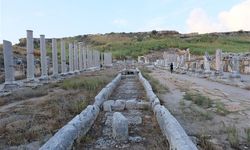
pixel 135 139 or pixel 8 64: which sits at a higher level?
pixel 8 64

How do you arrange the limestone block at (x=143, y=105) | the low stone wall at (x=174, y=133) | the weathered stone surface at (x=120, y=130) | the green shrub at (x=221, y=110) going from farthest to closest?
the limestone block at (x=143, y=105)
the green shrub at (x=221, y=110)
the weathered stone surface at (x=120, y=130)
the low stone wall at (x=174, y=133)

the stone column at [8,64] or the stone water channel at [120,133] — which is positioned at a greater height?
the stone column at [8,64]

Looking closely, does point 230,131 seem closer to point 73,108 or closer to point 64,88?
point 73,108

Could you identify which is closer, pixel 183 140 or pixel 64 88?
pixel 183 140

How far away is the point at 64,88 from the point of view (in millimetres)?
15383

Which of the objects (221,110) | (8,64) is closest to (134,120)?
(221,110)

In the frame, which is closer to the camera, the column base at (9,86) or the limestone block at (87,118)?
the limestone block at (87,118)

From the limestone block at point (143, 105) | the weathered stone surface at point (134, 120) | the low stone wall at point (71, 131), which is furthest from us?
the limestone block at point (143, 105)

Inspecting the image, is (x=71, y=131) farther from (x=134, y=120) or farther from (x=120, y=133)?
(x=134, y=120)

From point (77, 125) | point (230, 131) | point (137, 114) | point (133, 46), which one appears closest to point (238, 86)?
point (137, 114)

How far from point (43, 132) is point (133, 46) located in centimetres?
9192

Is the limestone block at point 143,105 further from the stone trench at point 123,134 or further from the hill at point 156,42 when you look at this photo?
the hill at point 156,42

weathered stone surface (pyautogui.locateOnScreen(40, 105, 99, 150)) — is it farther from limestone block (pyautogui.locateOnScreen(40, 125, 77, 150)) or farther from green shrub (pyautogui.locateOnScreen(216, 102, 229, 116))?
green shrub (pyautogui.locateOnScreen(216, 102, 229, 116))

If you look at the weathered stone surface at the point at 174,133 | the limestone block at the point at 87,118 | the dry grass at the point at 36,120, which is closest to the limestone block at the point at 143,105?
the dry grass at the point at 36,120
